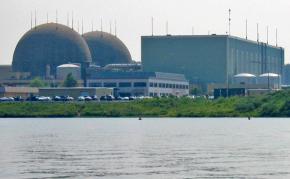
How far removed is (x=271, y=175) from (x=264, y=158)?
42.8ft

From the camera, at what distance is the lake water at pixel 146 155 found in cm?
7388

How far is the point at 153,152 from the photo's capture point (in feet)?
303

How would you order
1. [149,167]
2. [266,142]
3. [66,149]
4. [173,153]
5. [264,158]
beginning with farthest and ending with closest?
[266,142] → [66,149] → [173,153] → [264,158] → [149,167]

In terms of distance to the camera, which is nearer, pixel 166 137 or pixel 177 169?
pixel 177 169

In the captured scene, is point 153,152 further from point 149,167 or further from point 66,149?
point 149,167

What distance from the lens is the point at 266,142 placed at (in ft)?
351

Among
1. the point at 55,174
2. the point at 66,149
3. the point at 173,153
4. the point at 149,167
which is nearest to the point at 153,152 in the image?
the point at 173,153

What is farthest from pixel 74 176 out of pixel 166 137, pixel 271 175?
pixel 166 137

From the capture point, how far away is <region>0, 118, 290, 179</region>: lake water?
7388 cm

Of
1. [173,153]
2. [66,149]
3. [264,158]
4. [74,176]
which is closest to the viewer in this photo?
[74,176]

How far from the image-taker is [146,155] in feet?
291

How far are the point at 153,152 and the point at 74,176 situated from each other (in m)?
21.4

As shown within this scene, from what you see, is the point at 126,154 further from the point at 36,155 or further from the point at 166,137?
the point at 166,137

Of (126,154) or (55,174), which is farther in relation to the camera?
(126,154)
